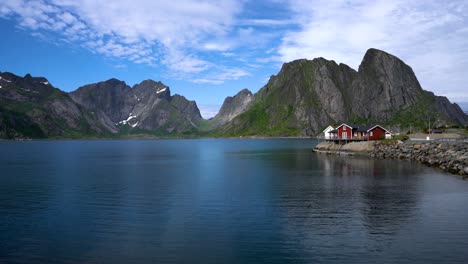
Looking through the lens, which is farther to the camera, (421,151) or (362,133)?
(362,133)

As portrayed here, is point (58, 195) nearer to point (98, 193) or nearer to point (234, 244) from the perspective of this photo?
point (98, 193)

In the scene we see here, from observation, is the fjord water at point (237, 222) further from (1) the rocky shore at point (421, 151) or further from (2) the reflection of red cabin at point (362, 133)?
(2) the reflection of red cabin at point (362, 133)

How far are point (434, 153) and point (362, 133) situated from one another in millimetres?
49976

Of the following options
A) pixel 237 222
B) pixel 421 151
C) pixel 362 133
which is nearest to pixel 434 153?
pixel 421 151

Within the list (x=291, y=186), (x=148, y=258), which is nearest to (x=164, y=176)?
(x=291, y=186)

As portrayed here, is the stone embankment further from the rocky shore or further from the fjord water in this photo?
the fjord water

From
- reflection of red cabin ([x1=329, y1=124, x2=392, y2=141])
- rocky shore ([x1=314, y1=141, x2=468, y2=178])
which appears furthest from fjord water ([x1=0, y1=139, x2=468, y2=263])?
reflection of red cabin ([x1=329, y1=124, x2=392, y2=141])

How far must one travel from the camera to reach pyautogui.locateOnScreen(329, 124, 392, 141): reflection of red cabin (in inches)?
5783

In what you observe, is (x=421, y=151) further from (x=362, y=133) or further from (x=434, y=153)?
(x=362, y=133)

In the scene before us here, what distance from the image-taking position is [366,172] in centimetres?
8075

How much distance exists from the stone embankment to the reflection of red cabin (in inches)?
696

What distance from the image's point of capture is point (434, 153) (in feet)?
328

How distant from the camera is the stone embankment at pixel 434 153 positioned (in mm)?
80981

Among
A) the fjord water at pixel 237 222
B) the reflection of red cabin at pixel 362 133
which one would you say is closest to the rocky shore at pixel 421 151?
the reflection of red cabin at pixel 362 133
